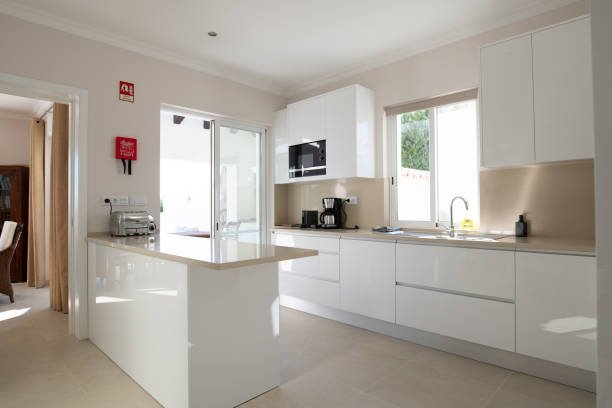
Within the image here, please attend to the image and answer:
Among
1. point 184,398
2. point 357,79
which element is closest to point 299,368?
point 184,398

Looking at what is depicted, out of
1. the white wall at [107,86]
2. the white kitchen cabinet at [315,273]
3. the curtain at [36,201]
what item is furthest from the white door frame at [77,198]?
the curtain at [36,201]

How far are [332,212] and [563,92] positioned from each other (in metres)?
2.21

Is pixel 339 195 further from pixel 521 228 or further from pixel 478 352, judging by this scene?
pixel 478 352

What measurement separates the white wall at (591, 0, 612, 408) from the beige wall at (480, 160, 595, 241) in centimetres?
218

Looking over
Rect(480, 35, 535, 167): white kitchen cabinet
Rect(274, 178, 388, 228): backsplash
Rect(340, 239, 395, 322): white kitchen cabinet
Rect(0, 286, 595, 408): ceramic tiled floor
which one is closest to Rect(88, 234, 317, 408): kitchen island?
Rect(0, 286, 595, 408): ceramic tiled floor

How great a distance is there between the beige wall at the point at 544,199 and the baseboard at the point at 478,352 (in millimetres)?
882

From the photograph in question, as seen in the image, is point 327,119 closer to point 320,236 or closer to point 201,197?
point 320,236

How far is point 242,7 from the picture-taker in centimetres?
263

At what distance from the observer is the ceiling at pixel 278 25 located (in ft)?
8.52


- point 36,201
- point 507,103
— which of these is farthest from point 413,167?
point 36,201

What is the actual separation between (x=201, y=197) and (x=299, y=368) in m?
6.24

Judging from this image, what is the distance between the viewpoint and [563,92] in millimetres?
2268

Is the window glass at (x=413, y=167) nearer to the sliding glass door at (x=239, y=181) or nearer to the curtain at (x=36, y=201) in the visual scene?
the sliding glass door at (x=239, y=181)

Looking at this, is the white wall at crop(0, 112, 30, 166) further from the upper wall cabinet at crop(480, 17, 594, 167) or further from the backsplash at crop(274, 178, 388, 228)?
the upper wall cabinet at crop(480, 17, 594, 167)
